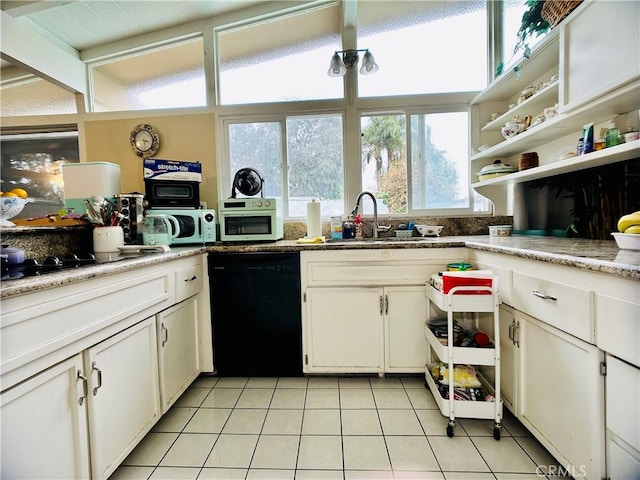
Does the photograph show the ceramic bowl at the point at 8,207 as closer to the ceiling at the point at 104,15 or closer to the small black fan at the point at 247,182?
the small black fan at the point at 247,182

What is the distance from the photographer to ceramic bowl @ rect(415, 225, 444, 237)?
2.44 m

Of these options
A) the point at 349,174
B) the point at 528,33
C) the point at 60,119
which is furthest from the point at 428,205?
the point at 60,119

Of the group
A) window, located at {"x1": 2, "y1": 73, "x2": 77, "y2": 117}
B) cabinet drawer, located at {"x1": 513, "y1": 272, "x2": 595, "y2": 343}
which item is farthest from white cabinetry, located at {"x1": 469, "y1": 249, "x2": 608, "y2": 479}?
window, located at {"x1": 2, "y1": 73, "x2": 77, "y2": 117}

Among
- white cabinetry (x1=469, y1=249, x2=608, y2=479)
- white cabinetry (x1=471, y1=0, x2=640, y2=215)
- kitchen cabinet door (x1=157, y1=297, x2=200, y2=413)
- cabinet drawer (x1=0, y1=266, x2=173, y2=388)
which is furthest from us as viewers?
kitchen cabinet door (x1=157, y1=297, x2=200, y2=413)

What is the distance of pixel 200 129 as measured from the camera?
2.75m

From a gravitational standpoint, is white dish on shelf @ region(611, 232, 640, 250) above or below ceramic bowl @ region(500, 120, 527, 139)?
below

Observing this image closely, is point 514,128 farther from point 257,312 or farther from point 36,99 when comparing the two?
point 36,99

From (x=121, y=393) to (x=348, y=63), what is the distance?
2734mm

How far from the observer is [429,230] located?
2.45m

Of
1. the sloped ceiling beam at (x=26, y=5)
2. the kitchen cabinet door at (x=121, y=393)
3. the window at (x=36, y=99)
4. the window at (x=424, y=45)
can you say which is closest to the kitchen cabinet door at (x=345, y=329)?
the kitchen cabinet door at (x=121, y=393)

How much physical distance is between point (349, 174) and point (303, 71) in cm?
103

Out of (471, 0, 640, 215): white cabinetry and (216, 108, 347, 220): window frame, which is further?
(216, 108, 347, 220): window frame

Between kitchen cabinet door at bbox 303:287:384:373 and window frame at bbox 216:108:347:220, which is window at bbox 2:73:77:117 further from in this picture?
kitchen cabinet door at bbox 303:287:384:373

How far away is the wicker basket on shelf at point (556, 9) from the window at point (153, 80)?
2.54 m
